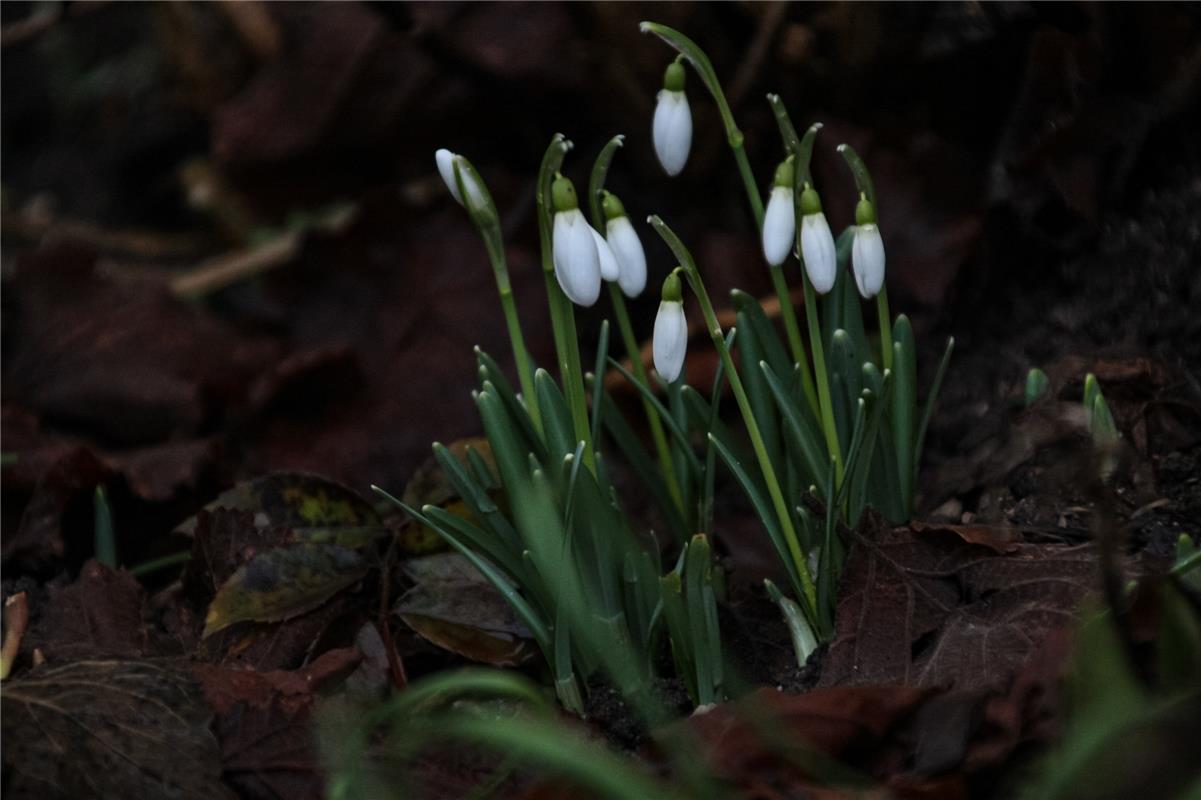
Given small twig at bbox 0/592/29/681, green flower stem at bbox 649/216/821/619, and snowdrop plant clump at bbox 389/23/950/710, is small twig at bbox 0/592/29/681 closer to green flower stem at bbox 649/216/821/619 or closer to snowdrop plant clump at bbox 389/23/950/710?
snowdrop plant clump at bbox 389/23/950/710

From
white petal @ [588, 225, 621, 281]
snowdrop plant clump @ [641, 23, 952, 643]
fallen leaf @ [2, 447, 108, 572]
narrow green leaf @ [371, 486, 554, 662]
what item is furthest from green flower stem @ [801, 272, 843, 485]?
fallen leaf @ [2, 447, 108, 572]

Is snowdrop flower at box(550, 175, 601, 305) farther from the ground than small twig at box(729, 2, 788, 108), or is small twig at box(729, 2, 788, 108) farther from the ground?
snowdrop flower at box(550, 175, 601, 305)

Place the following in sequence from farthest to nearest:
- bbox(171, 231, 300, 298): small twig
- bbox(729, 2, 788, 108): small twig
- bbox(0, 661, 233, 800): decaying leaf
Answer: bbox(171, 231, 300, 298): small twig, bbox(729, 2, 788, 108): small twig, bbox(0, 661, 233, 800): decaying leaf

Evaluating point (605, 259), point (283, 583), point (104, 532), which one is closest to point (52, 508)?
point (104, 532)

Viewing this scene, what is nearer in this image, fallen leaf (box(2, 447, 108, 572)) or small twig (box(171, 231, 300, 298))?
fallen leaf (box(2, 447, 108, 572))

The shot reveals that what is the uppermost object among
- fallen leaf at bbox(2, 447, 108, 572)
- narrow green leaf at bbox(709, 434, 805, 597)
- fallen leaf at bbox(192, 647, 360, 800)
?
narrow green leaf at bbox(709, 434, 805, 597)

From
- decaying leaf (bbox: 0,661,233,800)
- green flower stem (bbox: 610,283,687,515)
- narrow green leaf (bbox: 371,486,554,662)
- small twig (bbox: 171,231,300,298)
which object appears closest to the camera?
decaying leaf (bbox: 0,661,233,800)

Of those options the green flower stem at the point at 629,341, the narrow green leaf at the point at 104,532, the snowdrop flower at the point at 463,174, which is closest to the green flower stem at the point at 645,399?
the green flower stem at the point at 629,341

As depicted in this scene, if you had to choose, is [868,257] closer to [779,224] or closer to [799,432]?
[779,224]
